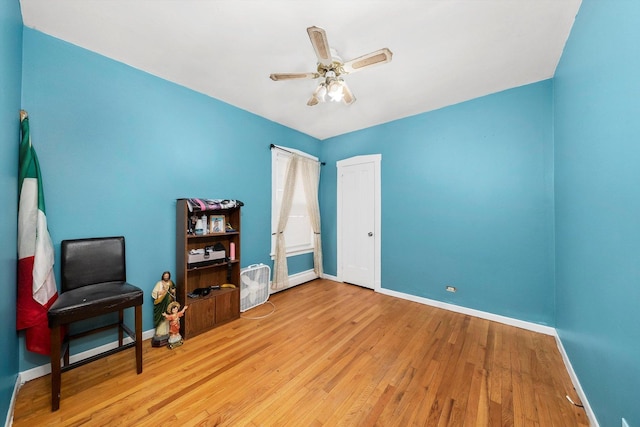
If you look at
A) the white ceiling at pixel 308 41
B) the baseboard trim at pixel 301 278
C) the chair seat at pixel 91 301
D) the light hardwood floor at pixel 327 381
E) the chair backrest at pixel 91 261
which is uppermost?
the white ceiling at pixel 308 41

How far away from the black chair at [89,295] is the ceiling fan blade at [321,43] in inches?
91.1

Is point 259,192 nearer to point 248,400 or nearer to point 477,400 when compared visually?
point 248,400

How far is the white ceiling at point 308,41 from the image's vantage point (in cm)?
162

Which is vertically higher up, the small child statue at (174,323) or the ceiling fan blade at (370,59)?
the ceiling fan blade at (370,59)

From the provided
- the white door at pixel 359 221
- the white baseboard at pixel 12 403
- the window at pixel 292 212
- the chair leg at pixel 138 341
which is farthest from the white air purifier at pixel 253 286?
the white baseboard at pixel 12 403

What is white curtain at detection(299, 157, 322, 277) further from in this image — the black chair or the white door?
the black chair

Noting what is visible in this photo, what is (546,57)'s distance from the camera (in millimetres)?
2119

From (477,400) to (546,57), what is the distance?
10.1 feet

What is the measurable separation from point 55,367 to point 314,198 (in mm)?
3510

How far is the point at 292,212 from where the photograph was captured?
4.05 metres

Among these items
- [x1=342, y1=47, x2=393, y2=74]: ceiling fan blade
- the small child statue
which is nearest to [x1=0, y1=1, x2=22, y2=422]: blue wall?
the small child statue

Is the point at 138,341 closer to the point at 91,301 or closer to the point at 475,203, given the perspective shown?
the point at 91,301

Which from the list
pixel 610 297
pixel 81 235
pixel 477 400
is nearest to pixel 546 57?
pixel 610 297

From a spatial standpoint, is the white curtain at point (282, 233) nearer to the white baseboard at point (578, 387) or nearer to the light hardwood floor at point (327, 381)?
the light hardwood floor at point (327, 381)
